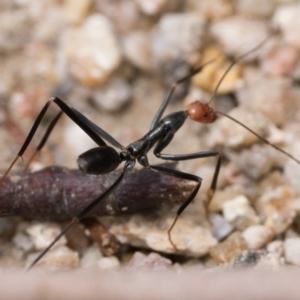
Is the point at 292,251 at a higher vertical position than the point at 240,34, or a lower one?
lower

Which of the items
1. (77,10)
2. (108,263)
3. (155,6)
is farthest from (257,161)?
(77,10)

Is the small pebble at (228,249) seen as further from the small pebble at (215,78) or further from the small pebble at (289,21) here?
the small pebble at (289,21)

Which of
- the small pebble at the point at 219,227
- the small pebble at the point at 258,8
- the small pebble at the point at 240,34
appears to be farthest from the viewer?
the small pebble at the point at 258,8

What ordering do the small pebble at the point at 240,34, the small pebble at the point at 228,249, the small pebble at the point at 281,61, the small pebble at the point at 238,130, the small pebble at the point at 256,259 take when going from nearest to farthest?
the small pebble at the point at 256,259, the small pebble at the point at 228,249, the small pebble at the point at 238,130, the small pebble at the point at 281,61, the small pebble at the point at 240,34

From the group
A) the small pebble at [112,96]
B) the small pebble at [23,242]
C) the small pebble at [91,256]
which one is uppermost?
the small pebble at [112,96]

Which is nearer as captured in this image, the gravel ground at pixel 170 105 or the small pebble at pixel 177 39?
the gravel ground at pixel 170 105

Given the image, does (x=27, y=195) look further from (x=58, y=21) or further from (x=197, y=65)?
(x=58, y=21)

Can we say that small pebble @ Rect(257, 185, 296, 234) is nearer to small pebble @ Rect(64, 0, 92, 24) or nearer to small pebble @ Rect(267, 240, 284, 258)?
small pebble @ Rect(267, 240, 284, 258)

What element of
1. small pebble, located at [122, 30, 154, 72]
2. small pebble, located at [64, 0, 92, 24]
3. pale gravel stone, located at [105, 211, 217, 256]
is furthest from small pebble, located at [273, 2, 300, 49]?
pale gravel stone, located at [105, 211, 217, 256]

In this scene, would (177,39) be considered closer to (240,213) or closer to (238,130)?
(238,130)

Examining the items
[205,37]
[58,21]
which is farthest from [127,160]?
[58,21]

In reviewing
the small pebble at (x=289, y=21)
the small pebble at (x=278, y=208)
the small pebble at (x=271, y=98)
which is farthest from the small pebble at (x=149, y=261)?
the small pebble at (x=289, y=21)
